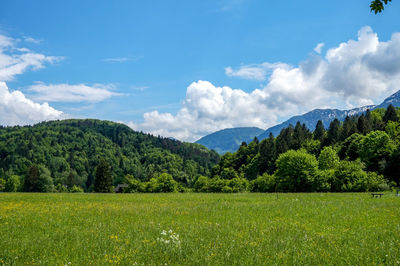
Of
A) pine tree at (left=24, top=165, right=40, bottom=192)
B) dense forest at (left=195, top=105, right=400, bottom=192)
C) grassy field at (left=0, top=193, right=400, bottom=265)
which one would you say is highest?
dense forest at (left=195, top=105, right=400, bottom=192)

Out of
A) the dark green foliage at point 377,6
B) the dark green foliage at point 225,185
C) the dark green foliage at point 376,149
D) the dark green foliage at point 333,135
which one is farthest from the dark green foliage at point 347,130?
the dark green foliage at point 377,6

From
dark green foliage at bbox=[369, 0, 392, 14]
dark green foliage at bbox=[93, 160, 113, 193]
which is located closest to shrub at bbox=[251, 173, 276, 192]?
dark green foliage at bbox=[93, 160, 113, 193]

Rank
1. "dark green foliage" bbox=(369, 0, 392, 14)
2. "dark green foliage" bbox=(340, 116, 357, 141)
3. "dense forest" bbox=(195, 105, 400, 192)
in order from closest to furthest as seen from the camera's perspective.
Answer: "dark green foliage" bbox=(369, 0, 392, 14) < "dense forest" bbox=(195, 105, 400, 192) < "dark green foliage" bbox=(340, 116, 357, 141)

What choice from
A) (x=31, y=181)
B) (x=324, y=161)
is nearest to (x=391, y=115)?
(x=324, y=161)

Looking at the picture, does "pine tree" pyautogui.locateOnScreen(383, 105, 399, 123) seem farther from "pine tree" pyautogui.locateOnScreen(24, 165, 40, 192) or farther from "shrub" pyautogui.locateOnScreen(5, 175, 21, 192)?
"shrub" pyautogui.locateOnScreen(5, 175, 21, 192)

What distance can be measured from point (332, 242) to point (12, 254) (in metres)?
11.5

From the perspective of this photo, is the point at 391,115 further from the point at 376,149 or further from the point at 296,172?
the point at 296,172

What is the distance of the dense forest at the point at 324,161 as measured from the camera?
59.8m

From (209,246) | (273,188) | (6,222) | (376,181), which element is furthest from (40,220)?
(273,188)

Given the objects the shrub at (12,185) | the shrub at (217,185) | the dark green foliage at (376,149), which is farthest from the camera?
the shrub at (12,185)

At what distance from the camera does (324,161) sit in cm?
7900

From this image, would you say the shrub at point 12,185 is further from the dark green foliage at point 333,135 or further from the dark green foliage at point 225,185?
the dark green foliage at point 333,135

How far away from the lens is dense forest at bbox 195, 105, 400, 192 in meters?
59.8

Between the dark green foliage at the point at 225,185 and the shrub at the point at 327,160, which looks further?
the dark green foliage at the point at 225,185
